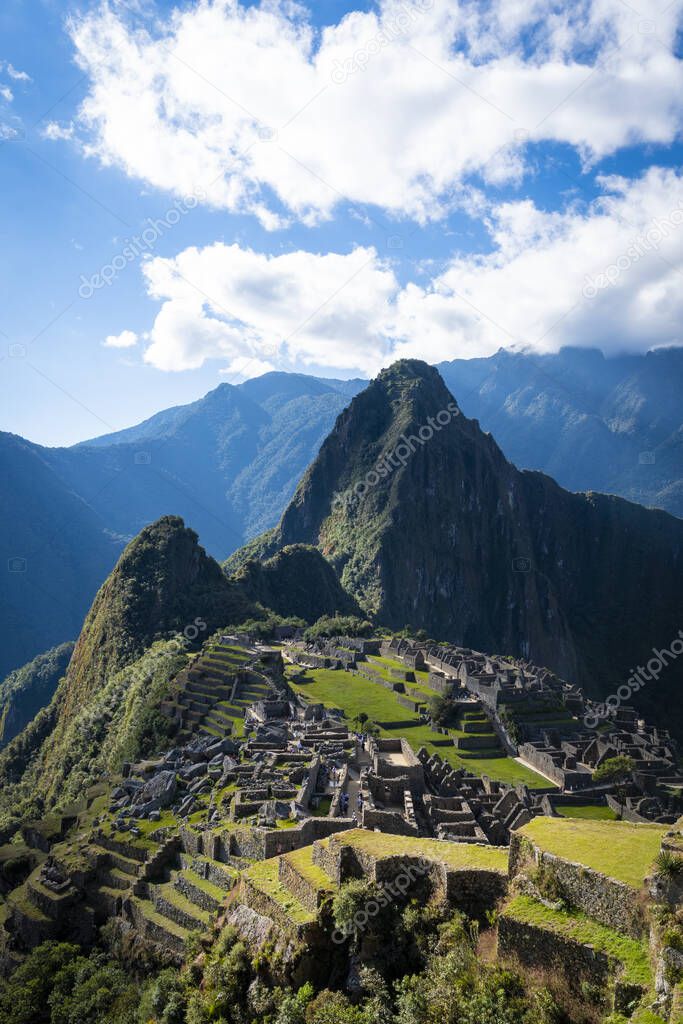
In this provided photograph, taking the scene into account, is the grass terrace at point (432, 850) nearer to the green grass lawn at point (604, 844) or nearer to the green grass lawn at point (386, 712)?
the green grass lawn at point (604, 844)

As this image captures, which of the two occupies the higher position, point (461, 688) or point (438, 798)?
point (461, 688)

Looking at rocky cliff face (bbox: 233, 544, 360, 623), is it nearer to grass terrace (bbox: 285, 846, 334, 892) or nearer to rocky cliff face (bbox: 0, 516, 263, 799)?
rocky cliff face (bbox: 0, 516, 263, 799)

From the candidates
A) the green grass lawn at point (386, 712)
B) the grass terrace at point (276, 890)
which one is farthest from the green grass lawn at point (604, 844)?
the green grass lawn at point (386, 712)

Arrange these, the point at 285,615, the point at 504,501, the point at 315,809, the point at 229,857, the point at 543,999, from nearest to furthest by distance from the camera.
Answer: the point at 543,999, the point at 229,857, the point at 315,809, the point at 285,615, the point at 504,501

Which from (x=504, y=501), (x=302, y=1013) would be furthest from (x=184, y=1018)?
(x=504, y=501)

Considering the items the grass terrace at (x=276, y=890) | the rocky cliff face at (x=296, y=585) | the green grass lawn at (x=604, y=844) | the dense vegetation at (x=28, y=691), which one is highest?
the rocky cliff face at (x=296, y=585)

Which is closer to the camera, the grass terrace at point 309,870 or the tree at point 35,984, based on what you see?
the grass terrace at point 309,870

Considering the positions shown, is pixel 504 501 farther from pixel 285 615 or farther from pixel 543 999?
pixel 543 999

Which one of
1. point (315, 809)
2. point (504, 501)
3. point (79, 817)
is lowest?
point (79, 817)
